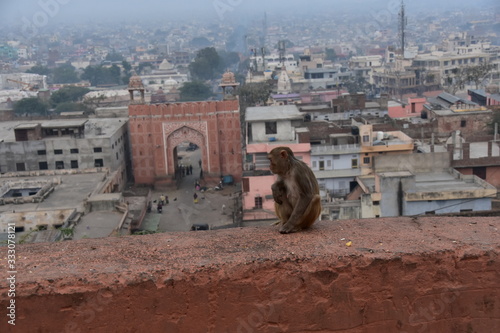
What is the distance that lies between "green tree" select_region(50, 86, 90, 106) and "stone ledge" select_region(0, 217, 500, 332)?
1989 inches

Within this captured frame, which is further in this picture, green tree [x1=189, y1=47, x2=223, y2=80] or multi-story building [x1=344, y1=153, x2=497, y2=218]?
green tree [x1=189, y1=47, x2=223, y2=80]

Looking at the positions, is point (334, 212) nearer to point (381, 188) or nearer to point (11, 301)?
point (381, 188)

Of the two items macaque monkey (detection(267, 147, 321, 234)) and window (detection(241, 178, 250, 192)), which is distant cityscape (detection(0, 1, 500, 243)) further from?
macaque monkey (detection(267, 147, 321, 234))

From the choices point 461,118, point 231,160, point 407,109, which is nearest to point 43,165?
point 231,160

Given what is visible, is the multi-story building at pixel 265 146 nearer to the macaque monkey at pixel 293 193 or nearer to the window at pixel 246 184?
the window at pixel 246 184

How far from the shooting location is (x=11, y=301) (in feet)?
8.72

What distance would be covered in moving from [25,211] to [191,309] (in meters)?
13.9

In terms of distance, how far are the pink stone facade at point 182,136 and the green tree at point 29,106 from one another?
82.5 ft

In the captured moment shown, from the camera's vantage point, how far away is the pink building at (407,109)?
1196 inches

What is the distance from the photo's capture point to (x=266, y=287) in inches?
112

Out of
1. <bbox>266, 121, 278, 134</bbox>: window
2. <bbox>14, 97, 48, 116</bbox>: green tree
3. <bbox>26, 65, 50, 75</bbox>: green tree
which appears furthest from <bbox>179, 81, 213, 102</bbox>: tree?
<bbox>26, 65, 50, 75</bbox>: green tree

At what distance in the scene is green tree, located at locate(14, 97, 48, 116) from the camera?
47969mm

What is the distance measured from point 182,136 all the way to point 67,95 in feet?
99.7

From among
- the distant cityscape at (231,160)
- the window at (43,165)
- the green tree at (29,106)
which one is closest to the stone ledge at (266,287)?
the distant cityscape at (231,160)
